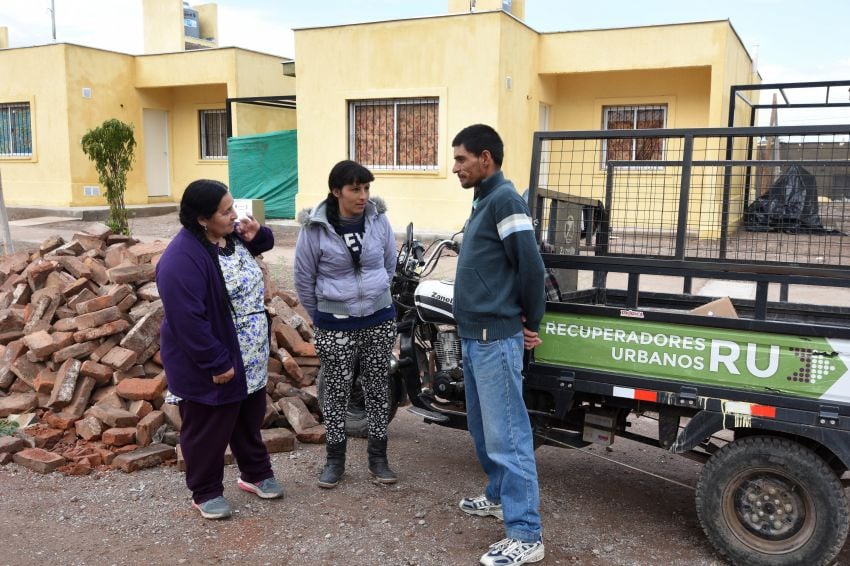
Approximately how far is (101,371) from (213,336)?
1999 millimetres

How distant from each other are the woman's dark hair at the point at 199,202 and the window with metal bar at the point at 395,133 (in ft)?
36.4

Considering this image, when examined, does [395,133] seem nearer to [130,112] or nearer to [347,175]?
[130,112]

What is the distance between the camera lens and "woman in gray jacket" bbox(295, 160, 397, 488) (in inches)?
168

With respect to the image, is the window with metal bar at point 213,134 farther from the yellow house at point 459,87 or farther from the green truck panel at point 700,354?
the green truck panel at point 700,354

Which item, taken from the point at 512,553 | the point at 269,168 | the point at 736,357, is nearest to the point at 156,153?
the point at 269,168

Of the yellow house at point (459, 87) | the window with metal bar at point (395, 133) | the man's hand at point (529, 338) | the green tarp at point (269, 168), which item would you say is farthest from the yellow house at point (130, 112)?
the man's hand at point (529, 338)

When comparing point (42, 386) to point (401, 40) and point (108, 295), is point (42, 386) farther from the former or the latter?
point (401, 40)

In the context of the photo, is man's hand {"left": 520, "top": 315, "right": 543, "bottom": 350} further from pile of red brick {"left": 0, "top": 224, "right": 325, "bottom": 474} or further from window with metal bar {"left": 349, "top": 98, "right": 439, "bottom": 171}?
window with metal bar {"left": 349, "top": 98, "right": 439, "bottom": 171}

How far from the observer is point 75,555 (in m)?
3.59

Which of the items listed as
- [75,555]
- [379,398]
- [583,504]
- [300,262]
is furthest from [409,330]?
[75,555]

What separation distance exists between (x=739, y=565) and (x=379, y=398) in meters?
2.09

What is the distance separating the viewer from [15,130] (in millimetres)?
19375

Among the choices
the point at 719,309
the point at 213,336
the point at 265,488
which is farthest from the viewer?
the point at 265,488

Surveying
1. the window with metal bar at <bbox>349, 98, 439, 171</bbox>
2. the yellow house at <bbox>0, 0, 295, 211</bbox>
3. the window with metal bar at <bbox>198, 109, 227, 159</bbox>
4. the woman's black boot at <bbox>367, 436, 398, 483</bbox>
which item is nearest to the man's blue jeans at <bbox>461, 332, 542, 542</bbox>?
the woman's black boot at <bbox>367, 436, 398, 483</bbox>
